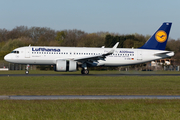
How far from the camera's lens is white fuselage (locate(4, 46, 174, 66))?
3747cm

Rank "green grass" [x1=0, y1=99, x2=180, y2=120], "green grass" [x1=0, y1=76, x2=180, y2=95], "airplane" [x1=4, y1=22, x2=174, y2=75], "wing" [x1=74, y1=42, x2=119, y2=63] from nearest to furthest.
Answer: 1. "green grass" [x1=0, y1=99, x2=180, y2=120]
2. "green grass" [x1=0, y1=76, x2=180, y2=95]
3. "wing" [x1=74, y1=42, x2=119, y2=63]
4. "airplane" [x1=4, y1=22, x2=174, y2=75]

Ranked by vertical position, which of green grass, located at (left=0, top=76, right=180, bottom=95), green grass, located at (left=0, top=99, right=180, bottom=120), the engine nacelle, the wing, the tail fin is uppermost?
the tail fin

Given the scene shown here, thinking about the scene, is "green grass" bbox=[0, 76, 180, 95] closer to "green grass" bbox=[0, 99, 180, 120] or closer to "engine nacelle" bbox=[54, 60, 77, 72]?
"green grass" bbox=[0, 99, 180, 120]

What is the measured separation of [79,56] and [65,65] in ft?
11.7

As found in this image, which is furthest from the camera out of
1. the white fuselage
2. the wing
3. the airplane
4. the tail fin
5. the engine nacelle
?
the tail fin

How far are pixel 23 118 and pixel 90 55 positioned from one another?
30.1 m

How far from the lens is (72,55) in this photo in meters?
38.5

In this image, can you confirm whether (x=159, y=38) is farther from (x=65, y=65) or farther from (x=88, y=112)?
(x=88, y=112)

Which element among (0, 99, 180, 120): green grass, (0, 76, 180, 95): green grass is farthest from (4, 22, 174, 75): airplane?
(0, 99, 180, 120): green grass

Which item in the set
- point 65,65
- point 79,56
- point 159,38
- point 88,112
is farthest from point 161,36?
point 88,112

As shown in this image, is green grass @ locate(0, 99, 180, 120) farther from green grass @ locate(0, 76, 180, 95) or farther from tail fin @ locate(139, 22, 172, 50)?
tail fin @ locate(139, 22, 172, 50)

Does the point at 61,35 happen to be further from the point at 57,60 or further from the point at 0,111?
the point at 0,111

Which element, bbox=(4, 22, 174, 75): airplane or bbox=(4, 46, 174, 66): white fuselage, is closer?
bbox=(4, 22, 174, 75): airplane

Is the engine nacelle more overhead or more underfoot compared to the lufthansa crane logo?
more underfoot
